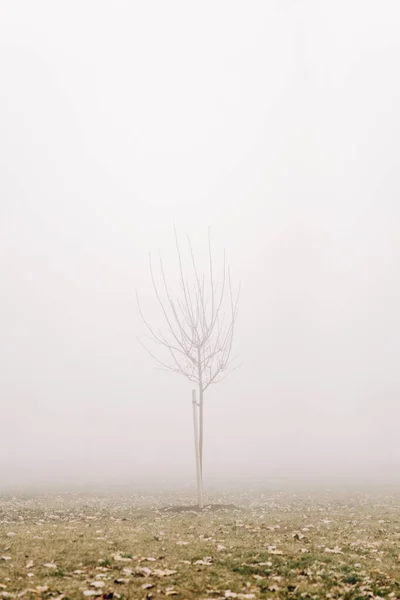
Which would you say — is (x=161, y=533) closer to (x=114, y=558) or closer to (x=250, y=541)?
(x=250, y=541)

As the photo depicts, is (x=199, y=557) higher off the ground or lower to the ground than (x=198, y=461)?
lower

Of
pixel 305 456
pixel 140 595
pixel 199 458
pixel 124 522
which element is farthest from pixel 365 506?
pixel 305 456

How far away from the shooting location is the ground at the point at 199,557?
1099 cm

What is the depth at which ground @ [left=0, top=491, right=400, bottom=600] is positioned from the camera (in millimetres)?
10992

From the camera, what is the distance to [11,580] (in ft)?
38.1

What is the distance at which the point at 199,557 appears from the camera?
552 inches

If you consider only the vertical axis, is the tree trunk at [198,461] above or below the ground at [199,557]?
above

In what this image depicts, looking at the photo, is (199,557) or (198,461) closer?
(199,557)

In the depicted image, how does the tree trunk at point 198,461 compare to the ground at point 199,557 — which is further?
the tree trunk at point 198,461

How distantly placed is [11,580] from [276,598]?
5628mm

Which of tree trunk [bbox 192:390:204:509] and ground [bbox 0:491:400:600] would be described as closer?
ground [bbox 0:491:400:600]

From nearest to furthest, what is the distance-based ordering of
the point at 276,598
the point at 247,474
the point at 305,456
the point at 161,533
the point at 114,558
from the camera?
the point at 276,598 → the point at 114,558 → the point at 161,533 → the point at 247,474 → the point at 305,456

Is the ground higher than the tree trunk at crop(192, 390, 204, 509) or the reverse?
the reverse

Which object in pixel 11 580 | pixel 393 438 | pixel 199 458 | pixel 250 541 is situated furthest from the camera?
pixel 393 438
